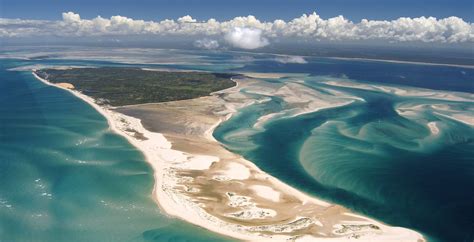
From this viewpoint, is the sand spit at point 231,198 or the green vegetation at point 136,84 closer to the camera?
the sand spit at point 231,198

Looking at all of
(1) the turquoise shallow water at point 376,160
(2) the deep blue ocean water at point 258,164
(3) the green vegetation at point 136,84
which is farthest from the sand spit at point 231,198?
(3) the green vegetation at point 136,84

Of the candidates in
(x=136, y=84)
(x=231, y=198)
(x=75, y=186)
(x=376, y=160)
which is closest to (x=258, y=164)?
(x=231, y=198)

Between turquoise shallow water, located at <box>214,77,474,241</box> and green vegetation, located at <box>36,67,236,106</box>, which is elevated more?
green vegetation, located at <box>36,67,236,106</box>

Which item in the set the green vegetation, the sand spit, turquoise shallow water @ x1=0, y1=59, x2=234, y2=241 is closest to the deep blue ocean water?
turquoise shallow water @ x1=0, y1=59, x2=234, y2=241

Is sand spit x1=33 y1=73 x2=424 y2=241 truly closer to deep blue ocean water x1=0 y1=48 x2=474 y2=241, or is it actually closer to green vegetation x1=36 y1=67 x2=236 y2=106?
deep blue ocean water x1=0 y1=48 x2=474 y2=241

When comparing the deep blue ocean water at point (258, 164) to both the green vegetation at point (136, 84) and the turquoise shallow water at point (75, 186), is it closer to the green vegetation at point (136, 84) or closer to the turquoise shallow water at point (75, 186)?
the turquoise shallow water at point (75, 186)

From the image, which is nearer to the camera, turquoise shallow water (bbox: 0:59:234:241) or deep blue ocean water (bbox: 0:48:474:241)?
turquoise shallow water (bbox: 0:59:234:241)
